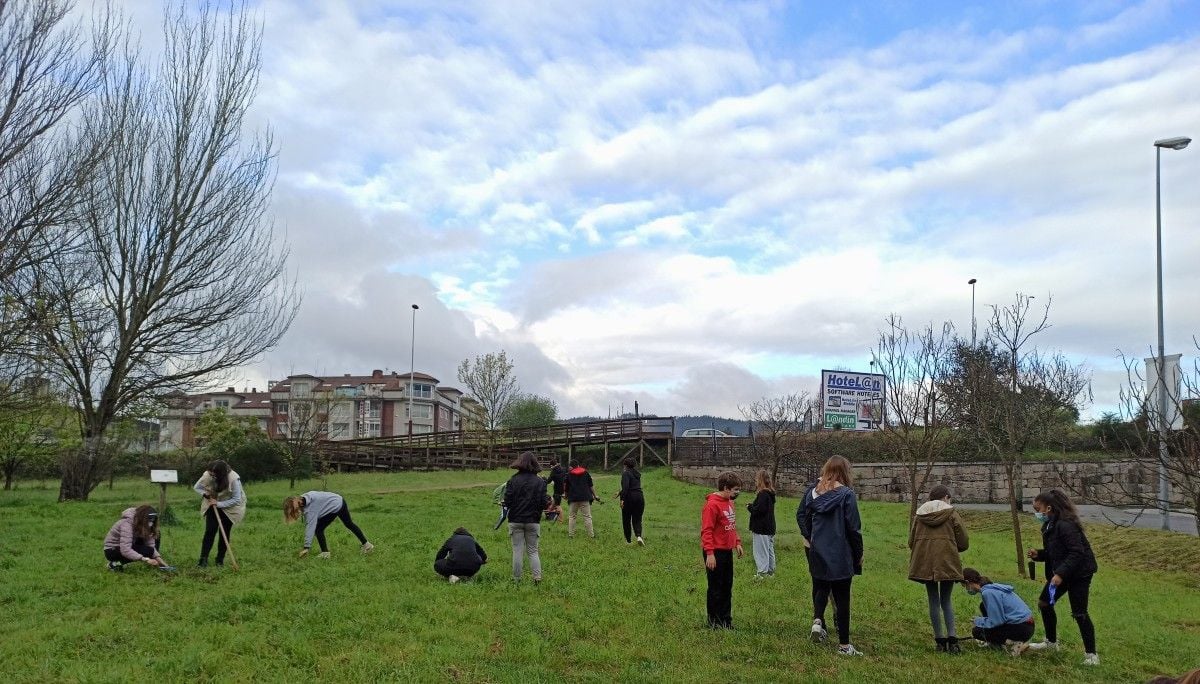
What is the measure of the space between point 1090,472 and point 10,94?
32220mm

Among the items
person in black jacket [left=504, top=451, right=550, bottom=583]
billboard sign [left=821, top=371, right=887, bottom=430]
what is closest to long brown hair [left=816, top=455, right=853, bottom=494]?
person in black jacket [left=504, top=451, right=550, bottom=583]

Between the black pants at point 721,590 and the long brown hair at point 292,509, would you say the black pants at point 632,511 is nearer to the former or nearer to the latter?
the long brown hair at point 292,509

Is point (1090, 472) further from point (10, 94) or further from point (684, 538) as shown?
point (10, 94)

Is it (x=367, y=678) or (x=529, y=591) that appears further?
(x=529, y=591)

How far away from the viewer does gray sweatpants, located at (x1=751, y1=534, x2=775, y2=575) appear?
1175 cm

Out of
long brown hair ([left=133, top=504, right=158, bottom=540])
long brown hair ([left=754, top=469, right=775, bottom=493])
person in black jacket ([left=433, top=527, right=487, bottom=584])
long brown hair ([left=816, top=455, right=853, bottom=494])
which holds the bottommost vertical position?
person in black jacket ([left=433, top=527, right=487, bottom=584])

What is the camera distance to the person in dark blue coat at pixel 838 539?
281 inches

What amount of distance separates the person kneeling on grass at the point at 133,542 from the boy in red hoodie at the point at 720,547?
6751 mm

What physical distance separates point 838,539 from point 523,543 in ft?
13.6

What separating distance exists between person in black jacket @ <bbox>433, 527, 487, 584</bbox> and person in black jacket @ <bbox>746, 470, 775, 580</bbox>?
3.87 metres

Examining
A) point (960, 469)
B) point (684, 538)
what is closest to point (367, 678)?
point (684, 538)

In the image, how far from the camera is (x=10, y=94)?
515 inches

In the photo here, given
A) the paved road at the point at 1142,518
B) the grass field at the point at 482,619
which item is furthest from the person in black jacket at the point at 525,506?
the paved road at the point at 1142,518

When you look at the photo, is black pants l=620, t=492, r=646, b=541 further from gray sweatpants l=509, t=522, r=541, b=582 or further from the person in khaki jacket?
the person in khaki jacket
